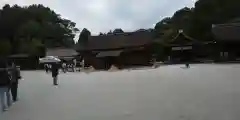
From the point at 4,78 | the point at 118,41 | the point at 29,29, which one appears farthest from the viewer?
the point at 29,29

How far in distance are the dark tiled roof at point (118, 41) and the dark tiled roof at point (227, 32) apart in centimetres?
1042

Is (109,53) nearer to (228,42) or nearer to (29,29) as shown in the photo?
(228,42)

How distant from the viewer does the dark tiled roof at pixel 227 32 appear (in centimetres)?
4599

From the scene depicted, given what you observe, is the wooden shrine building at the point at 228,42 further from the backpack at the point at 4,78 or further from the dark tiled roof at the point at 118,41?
the backpack at the point at 4,78

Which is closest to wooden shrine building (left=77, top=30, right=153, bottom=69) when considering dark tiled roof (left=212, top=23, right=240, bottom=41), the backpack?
dark tiled roof (left=212, top=23, right=240, bottom=41)

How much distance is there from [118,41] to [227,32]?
56.6 feet

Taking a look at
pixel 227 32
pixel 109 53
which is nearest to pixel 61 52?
pixel 109 53

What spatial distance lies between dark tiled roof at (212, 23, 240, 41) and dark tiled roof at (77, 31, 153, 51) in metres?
10.4

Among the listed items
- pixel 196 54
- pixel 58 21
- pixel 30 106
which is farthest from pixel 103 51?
pixel 30 106

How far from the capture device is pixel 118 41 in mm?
57375

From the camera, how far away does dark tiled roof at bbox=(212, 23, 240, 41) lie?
4599 centimetres

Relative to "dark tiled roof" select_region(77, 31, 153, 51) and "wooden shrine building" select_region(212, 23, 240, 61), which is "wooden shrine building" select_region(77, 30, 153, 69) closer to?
"dark tiled roof" select_region(77, 31, 153, 51)

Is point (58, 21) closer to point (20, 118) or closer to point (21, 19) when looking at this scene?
point (21, 19)

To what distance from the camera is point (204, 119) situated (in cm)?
666
